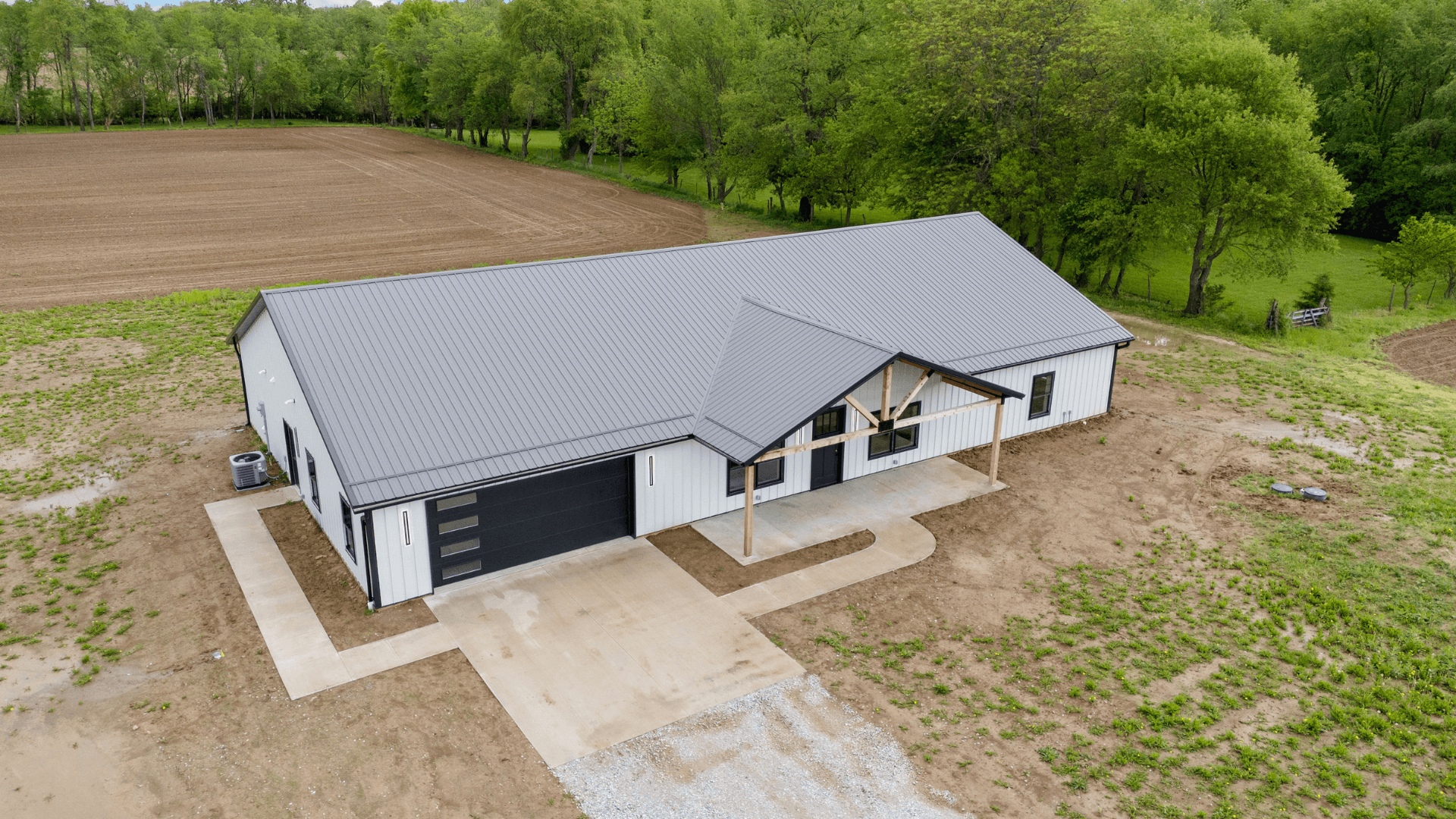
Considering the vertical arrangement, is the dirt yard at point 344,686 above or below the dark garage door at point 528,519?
below

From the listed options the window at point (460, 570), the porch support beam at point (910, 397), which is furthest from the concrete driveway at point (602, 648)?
the porch support beam at point (910, 397)

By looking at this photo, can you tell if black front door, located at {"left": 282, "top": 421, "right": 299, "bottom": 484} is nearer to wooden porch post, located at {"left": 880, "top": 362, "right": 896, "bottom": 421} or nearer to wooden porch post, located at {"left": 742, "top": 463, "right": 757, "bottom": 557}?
wooden porch post, located at {"left": 742, "top": 463, "right": 757, "bottom": 557}

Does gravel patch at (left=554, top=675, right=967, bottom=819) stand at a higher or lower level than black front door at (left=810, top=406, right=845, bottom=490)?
lower

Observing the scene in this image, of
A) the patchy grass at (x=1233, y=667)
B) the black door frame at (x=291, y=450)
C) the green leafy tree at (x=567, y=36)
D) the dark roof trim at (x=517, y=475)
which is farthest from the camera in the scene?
the green leafy tree at (x=567, y=36)

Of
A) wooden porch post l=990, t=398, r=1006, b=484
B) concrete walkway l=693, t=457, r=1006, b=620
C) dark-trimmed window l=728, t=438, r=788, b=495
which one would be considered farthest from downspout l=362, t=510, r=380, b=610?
wooden porch post l=990, t=398, r=1006, b=484

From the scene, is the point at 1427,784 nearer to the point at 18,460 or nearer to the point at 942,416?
the point at 942,416

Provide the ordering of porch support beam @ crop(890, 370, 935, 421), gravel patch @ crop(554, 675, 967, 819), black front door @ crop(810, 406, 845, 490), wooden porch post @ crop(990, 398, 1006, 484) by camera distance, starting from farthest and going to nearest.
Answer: wooden porch post @ crop(990, 398, 1006, 484) → black front door @ crop(810, 406, 845, 490) → porch support beam @ crop(890, 370, 935, 421) → gravel patch @ crop(554, 675, 967, 819)

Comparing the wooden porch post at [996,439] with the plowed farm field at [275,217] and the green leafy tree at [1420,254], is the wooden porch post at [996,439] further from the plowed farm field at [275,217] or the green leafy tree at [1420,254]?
the plowed farm field at [275,217]
